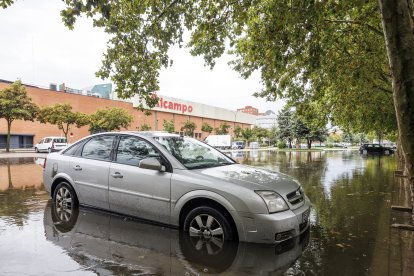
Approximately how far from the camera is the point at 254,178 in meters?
4.79

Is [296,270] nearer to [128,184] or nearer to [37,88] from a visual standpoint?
[128,184]

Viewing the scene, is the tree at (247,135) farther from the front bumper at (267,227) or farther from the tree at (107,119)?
the front bumper at (267,227)

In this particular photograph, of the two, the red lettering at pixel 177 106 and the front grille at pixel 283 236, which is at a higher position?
the red lettering at pixel 177 106

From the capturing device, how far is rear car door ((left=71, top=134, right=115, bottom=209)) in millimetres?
5664

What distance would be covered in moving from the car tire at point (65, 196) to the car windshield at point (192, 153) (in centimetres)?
202

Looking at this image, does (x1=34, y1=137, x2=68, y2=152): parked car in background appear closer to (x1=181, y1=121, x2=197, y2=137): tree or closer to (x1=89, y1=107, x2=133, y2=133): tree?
(x1=89, y1=107, x2=133, y2=133): tree

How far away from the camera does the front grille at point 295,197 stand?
4656 mm

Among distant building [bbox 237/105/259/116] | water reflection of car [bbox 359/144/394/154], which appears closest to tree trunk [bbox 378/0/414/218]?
water reflection of car [bbox 359/144/394/154]

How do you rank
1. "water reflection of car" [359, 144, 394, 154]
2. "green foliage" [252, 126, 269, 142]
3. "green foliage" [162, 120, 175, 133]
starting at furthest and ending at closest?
"green foliage" [252, 126, 269, 142]
"green foliage" [162, 120, 175, 133]
"water reflection of car" [359, 144, 394, 154]

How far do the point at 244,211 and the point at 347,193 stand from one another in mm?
6165

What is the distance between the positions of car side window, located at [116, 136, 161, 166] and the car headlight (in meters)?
1.75

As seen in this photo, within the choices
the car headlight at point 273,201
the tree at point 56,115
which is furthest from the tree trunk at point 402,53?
the tree at point 56,115

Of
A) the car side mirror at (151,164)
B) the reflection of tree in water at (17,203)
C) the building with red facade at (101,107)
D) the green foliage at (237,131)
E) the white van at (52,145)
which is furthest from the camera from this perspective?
the green foliage at (237,131)

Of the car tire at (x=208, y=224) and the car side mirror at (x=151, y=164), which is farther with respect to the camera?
the car side mirror at (x=151, y=164)
